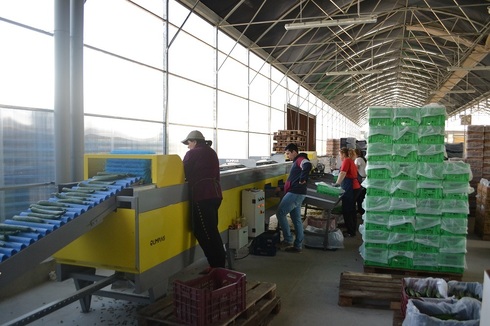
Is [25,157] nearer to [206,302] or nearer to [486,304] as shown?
[206,302]

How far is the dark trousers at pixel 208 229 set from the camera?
4457 mm

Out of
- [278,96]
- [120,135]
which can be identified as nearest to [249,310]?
[120,135]

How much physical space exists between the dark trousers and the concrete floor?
0.94m

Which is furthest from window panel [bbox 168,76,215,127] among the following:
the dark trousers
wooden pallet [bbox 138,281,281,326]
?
wooden pallet [bbox 138,281,281,326]

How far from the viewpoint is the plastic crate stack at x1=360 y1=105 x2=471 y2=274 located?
534cm

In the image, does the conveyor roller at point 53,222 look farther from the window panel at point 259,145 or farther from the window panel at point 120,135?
the window panel at point 259,145

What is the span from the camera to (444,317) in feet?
10.1

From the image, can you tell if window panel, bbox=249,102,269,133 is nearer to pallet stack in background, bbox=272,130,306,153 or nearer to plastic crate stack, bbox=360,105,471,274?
pallet stack in background, bbox=272,130,306,153

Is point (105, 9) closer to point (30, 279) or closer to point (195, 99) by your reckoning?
point (195, 99)

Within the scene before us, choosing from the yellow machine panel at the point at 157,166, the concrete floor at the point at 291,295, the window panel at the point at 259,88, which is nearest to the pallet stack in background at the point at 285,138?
the window panel at the point at 259,88

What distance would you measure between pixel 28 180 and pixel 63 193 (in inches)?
93.8

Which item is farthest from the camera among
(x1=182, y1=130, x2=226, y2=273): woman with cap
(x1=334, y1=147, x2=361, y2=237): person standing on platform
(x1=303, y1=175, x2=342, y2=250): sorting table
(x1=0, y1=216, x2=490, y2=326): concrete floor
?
(x1=334, y1=147, x2=361, y2=237): person standing on platform

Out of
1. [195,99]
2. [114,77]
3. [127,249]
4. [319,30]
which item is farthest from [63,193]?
[319,30]

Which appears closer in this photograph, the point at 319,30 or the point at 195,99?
the point at 195,99
